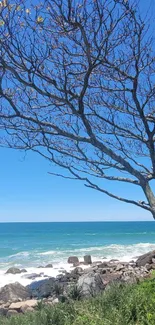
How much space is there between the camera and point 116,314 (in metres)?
4.54

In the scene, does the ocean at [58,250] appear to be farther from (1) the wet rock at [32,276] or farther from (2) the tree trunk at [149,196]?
(2) the tree trunk at [149,196]

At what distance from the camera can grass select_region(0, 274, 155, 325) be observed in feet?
14.4

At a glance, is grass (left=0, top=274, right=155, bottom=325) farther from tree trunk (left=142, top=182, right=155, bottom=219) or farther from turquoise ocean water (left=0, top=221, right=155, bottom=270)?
turquoise ocean water (left=0, top=221, right=155, bottom=270)

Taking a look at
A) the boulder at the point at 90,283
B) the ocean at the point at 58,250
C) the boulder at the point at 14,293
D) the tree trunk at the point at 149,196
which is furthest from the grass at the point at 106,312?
the ocean at the point at 58,250

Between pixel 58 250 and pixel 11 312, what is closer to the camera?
pixel 11 312

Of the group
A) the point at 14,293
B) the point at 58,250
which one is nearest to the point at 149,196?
the point at 14,293

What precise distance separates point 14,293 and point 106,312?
340 inches

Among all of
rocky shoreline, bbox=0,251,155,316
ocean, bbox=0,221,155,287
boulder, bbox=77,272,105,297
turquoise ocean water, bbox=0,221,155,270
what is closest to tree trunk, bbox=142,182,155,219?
rocky shoreline, bbox=0,251,155,316

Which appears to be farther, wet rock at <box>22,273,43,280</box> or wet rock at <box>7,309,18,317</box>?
wet rock at <box>22,273,43,280</box>

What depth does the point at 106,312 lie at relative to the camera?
15.4 feet

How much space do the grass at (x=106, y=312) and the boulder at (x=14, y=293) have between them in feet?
23.6

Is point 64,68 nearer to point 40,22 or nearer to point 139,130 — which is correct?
point 40,22

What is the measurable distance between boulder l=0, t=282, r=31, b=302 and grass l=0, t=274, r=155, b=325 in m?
7.19

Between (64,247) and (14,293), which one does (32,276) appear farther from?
(64,247)
